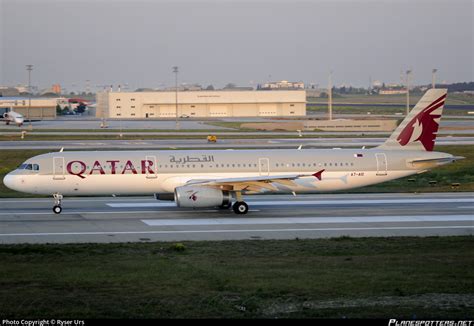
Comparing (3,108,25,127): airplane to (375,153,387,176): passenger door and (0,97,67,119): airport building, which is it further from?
(375,153,387,176): passenger door

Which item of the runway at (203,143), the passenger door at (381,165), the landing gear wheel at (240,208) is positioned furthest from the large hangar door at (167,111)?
the landing gear wheel at (240,208)

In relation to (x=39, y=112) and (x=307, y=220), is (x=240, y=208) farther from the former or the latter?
(x=39, y=112)

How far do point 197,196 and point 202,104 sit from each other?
415ft

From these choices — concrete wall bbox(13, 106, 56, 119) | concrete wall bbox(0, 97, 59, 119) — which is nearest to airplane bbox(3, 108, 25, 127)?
concrete wall bbox(0, 97, 59, 119)

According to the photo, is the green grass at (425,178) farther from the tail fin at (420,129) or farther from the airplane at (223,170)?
the airplane at (223,170)

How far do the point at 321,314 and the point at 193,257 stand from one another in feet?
27.2

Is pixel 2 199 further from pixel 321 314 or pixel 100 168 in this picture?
pixel 321 314

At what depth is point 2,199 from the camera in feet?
131

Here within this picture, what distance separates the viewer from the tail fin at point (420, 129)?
124ft

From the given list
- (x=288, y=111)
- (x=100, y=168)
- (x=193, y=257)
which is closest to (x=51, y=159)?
(x=100, y=168)

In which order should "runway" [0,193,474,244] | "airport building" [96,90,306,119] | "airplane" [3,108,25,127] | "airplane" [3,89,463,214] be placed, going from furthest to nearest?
"airport building" [96,90,306,119] < "airplane" [3,108,25,127] < "airplane" [3,89,463,214] < "runway" [0,193,474,244]

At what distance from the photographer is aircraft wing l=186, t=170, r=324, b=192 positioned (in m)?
33.9

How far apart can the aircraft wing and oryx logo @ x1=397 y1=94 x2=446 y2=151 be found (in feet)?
19.0

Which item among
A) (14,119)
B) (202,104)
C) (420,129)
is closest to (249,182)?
(420,129)
